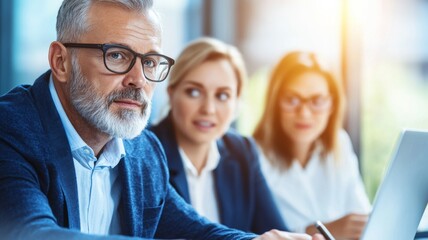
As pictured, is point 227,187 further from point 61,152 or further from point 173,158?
point 61,152

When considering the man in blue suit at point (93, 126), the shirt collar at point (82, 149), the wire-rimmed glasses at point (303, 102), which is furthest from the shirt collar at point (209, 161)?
the shirt collar at point (82, 149)

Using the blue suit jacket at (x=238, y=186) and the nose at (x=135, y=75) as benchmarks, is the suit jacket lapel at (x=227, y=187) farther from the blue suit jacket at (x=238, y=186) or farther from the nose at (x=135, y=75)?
the nose at (x=135, y=75)

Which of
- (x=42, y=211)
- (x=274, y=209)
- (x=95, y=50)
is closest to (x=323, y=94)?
(x=274, y=209)

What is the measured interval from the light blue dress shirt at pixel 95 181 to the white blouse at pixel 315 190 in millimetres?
1113

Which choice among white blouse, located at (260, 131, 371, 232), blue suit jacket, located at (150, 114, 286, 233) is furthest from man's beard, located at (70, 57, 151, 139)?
white blouse, located at (260, 131, 371, 232)

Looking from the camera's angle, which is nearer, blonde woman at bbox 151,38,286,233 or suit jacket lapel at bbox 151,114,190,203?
suit jacket lapel at bbox 151,114,190,203

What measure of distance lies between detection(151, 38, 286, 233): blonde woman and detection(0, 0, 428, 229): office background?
1.05 m

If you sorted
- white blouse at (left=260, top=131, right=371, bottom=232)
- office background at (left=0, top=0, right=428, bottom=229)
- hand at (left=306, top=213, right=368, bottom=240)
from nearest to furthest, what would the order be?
hand at (left=306, top=213, right=368, bottom=240)
white blouse at (left=260, top=131, right=371, bottom=232)
office background at (left=0, top=0, right=428, bottom=229)

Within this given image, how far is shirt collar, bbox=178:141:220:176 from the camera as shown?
7.20ft

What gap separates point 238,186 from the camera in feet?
7.34

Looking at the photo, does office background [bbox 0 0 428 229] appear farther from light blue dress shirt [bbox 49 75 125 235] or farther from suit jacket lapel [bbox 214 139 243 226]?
light blue dress shirt [bbox 49 75 125 235]

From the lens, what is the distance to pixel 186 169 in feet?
7.22

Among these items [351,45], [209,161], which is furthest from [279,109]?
[351,45]

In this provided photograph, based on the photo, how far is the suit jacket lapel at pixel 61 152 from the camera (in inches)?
50.8
